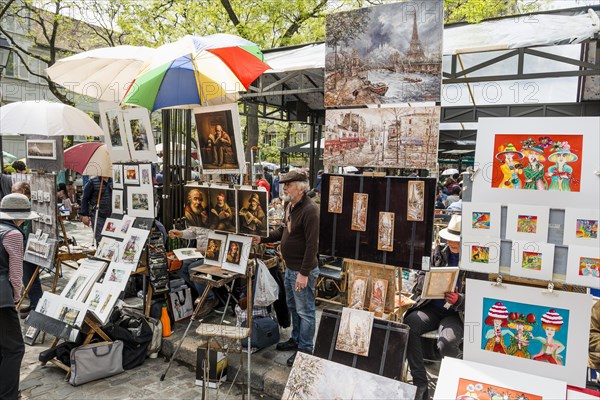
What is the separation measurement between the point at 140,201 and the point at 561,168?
3.61m

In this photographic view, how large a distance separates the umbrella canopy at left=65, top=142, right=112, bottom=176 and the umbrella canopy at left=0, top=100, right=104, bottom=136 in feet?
1.59

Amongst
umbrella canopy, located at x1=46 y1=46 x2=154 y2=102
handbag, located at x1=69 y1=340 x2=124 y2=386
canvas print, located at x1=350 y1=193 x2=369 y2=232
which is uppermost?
umbrella canopy, located at x1=46 y1=46 x2=154 y2=102

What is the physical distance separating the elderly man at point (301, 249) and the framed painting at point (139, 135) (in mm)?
1540

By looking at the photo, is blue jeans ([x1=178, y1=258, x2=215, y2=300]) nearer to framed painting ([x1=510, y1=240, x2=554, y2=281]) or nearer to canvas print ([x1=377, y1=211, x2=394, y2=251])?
canvas print ([x1=377, y1=211, x2=394, y2=251])

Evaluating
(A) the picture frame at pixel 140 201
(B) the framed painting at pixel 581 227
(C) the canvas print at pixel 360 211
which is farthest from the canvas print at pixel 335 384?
(A) the picture frame at pixel 140 201

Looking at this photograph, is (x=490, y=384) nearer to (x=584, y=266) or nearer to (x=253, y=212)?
(x=584, y=266)

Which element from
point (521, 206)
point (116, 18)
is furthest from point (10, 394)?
point (116, 18)

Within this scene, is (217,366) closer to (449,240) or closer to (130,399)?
(130,399)

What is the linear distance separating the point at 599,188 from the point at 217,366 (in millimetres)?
2962

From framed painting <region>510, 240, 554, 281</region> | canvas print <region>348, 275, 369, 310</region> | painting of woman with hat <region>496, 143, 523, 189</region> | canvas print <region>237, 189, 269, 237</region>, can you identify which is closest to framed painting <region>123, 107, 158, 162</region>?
canvas print <region>237, 189, 269, 237</region>

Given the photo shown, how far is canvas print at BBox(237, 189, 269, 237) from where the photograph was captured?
3404mm

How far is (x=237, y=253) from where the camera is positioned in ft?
11.9

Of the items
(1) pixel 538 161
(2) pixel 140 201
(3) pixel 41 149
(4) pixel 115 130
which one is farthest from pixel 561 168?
(3) pixel 41 149

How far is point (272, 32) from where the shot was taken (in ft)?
38.1
